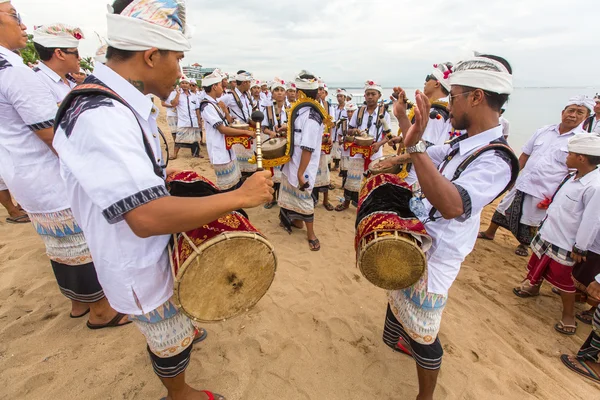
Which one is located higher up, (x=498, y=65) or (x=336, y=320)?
(x=498, y=65)

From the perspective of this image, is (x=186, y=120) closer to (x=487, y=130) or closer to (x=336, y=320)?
(x=336, y=320)

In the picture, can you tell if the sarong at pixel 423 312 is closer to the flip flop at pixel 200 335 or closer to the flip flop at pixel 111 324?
the flip flop at pixel 200 335

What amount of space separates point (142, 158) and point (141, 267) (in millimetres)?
633

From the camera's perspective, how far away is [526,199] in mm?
4871

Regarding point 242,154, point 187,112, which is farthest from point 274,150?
point 187,112

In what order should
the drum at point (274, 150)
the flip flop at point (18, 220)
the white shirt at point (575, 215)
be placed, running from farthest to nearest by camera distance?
1. the flip flop at point (18, 220)
2. the drum at point (274, 150)
3. the white shirt at point (575, 215)

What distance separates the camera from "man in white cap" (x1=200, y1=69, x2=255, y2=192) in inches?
211

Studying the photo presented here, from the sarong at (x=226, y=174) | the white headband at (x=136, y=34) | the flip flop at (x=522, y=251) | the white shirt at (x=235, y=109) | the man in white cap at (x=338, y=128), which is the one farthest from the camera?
the man in white cap at (x=338, y=128)

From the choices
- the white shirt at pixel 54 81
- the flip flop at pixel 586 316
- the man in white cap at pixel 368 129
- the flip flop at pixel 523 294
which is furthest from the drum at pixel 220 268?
the man in white cap at pixel 368 129

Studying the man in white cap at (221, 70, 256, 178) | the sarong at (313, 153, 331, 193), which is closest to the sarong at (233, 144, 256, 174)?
the man in white cap at (221, 70, 256, 178)

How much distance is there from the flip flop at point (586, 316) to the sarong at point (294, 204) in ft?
12.1

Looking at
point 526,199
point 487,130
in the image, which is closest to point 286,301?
point 487,130

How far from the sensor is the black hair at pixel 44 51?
2.88m

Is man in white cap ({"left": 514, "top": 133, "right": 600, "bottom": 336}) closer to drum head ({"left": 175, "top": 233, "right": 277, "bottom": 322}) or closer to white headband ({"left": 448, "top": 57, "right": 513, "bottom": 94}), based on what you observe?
white headband ({"left": 448, "top": 57, "right": 513, "bottom": 94})
